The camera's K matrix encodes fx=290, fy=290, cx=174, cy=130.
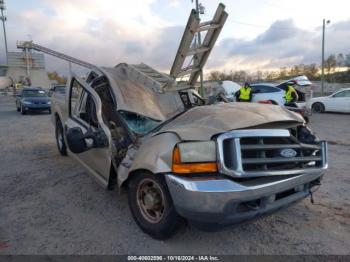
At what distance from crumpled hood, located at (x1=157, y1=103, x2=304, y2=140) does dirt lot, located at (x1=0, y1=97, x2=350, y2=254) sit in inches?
37.6

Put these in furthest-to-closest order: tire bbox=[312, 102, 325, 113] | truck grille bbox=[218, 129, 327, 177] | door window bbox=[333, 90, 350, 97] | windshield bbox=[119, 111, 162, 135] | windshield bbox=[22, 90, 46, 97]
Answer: windshield bbox=[22, 90, 46, 97] → tire bbox=[312, 102, 325, 113] → door window bbox=[333, 90, 350, 97] → windshield bbox=[119, 111, 162, 135] → truck grille bbox=[218, 129, 327, 177]

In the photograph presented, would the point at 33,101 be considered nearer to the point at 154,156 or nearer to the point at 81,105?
the point at 81,105

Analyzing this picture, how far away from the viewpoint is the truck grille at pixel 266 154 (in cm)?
246

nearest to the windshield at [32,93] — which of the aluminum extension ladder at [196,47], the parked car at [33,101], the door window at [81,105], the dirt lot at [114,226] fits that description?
the parked car at [33,101]

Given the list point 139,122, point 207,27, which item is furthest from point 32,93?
point 139,122

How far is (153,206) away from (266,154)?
1229 mm

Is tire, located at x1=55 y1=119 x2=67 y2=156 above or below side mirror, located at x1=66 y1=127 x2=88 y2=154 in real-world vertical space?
below

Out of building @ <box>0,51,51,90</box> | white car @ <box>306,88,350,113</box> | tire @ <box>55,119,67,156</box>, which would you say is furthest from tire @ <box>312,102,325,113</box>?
building @ <box>0,51,51,90</box>

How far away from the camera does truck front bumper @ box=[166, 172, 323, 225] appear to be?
2.35 metres

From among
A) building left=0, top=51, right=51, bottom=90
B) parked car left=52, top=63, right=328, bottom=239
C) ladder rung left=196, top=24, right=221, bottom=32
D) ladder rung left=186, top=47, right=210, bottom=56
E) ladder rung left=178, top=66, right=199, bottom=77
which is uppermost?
building left=0, top=51, right=51, bottom=90

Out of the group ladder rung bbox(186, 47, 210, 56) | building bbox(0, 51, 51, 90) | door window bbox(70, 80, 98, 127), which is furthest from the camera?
building bbox(0, 51, 51, 90)

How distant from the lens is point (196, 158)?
2.50 m

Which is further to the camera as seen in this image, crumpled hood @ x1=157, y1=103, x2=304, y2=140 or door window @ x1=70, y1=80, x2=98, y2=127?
door window @ x1=70, y1=80, x2=98, y2=127

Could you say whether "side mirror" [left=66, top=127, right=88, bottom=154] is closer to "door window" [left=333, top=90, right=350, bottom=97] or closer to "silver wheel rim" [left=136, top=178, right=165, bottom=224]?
"silver wheel rim" [left=136, top=178, right=165, bottom=224]
